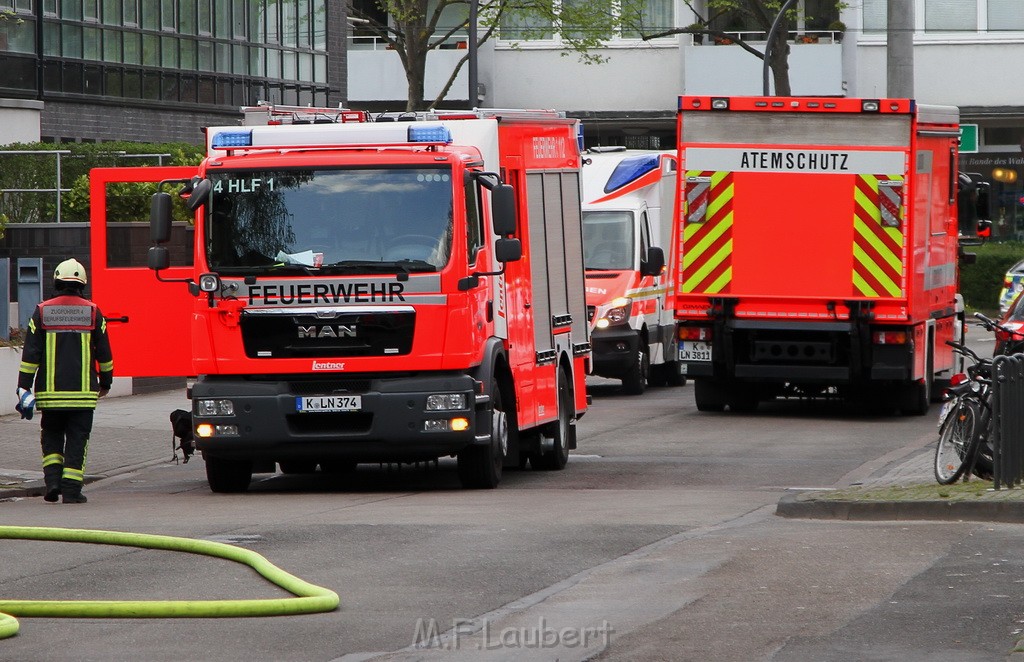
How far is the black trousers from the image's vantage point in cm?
1366

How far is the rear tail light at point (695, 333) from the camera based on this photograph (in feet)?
67.6

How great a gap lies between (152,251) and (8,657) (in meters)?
6.74

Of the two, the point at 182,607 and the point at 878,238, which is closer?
the point at 182,607

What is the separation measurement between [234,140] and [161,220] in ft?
2.59

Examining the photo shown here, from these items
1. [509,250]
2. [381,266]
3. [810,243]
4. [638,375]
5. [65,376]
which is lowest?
[638,375]

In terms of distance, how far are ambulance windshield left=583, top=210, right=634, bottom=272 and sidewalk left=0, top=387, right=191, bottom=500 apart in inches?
209

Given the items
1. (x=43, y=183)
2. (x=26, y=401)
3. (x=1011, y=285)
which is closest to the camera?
(x=26, y=401)

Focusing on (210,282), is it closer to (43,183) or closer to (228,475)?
(228,475)

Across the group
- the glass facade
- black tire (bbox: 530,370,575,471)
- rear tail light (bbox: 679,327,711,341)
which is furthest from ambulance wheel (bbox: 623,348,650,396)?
the glass facade

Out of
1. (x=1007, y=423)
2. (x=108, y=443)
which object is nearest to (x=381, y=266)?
(x=1007, y=423)

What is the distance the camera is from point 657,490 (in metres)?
14.2

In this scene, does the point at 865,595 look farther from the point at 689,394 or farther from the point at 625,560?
the point at 689,394

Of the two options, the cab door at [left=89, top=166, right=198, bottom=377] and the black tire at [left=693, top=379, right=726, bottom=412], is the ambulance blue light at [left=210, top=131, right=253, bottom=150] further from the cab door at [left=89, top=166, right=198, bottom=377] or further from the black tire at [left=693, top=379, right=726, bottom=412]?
the black tire at [left=693, top=379, right=726, bottom=412]

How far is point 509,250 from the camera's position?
44.5 feet
